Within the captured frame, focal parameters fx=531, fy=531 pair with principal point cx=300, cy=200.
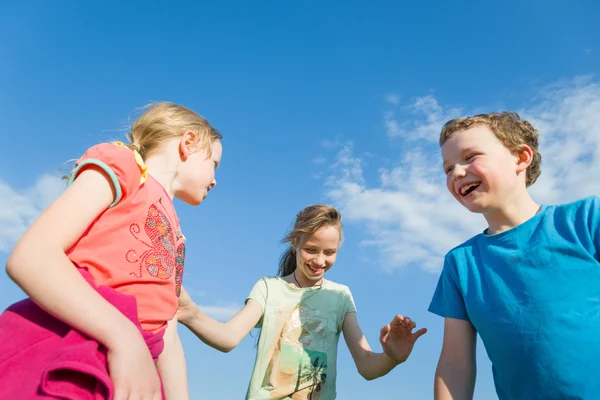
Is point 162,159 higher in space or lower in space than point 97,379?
higher

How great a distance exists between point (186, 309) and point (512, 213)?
2.42 metres

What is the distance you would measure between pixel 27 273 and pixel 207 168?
1.39 metres

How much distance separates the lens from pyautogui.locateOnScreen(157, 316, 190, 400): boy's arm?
321 cm

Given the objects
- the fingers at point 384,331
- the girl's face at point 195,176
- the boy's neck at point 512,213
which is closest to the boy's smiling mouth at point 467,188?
the boy's neck at point 512,213

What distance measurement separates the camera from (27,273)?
2004 millimetres

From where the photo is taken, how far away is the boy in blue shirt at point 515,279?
9.43 ft

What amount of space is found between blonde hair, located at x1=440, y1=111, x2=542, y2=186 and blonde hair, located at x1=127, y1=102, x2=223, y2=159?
5.47 feet

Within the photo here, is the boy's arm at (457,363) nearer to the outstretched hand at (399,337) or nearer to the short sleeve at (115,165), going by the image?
the outstretched hand at (399,337)

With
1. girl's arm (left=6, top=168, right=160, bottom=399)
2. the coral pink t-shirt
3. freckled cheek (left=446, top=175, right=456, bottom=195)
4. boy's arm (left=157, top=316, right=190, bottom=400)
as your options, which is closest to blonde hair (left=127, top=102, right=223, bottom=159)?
the coral pink t-shirt

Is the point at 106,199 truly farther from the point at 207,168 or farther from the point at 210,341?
the point at 210,341

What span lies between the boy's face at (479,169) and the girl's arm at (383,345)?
0.94 metres

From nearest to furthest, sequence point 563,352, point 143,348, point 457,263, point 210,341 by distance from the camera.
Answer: point 143,348 → point 563,352 → point 457,263 → point 210,341

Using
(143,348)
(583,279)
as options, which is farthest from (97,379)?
(583,279)

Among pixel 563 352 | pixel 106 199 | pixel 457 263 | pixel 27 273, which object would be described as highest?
pixel 457 263
